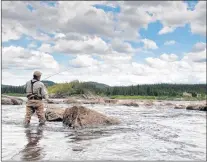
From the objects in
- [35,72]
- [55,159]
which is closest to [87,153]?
[55,159]

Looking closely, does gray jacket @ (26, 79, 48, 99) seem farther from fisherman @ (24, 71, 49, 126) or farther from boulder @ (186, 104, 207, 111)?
boulder @ (186, 104, 207, 111)

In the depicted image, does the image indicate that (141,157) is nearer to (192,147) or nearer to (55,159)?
(55,159)

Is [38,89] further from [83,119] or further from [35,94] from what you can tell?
[83,119]

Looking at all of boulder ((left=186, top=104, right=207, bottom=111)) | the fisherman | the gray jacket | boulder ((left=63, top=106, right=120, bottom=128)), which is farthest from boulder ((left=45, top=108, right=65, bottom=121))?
boulder ((left=186, top=104, right=207, bottom=111))

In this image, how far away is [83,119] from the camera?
13.4 m

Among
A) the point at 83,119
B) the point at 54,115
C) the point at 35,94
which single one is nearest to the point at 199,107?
the point at 54,115

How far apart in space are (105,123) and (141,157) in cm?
706

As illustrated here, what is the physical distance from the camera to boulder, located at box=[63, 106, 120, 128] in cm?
1325

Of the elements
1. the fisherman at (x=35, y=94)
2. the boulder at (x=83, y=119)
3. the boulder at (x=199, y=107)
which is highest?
the fisherman at (x=35, y=94)

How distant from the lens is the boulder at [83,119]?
13.2 meters

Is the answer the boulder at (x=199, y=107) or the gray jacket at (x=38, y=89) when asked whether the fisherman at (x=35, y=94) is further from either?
the boulder at (x=199, y=107)

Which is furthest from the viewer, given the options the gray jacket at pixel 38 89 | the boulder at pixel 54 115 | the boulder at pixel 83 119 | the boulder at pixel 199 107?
the boulder at pixel 199 107

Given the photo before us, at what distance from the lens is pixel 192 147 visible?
8711 millimetres

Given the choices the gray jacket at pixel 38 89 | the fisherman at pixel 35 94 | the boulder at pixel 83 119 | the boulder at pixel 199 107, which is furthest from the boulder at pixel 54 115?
the boulder at pixel 199 107
